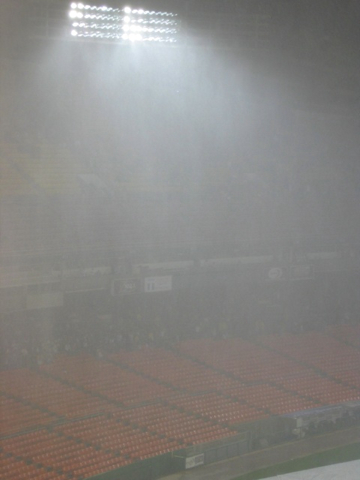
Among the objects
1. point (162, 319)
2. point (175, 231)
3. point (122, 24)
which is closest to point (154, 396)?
point (162, 319)

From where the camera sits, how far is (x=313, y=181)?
9.26 meters

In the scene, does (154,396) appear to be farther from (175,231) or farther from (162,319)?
(175,231)

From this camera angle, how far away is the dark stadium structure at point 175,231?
21.1ft

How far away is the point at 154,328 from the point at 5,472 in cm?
335

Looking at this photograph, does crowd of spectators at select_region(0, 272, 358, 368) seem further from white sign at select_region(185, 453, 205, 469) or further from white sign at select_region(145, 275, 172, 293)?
white sign at select_region(185, 453, 205, 469)

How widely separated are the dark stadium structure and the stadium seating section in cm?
2

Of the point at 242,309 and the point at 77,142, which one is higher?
the point at 77,142

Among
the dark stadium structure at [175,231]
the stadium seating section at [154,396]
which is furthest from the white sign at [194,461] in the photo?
the stadium seating section at [154,396]

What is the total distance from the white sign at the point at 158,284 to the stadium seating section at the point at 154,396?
0.78 m

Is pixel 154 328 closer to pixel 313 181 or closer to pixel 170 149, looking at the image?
pixel 170 149

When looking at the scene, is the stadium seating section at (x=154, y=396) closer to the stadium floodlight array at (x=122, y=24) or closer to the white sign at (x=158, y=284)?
the white sign at (x=158, y=284)

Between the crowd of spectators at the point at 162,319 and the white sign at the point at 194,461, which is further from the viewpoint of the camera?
the crowd of spectators at the point at 162,319

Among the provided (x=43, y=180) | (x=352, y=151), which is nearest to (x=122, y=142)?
(x=43, y=180)

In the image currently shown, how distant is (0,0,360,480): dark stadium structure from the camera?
6.43 metres
